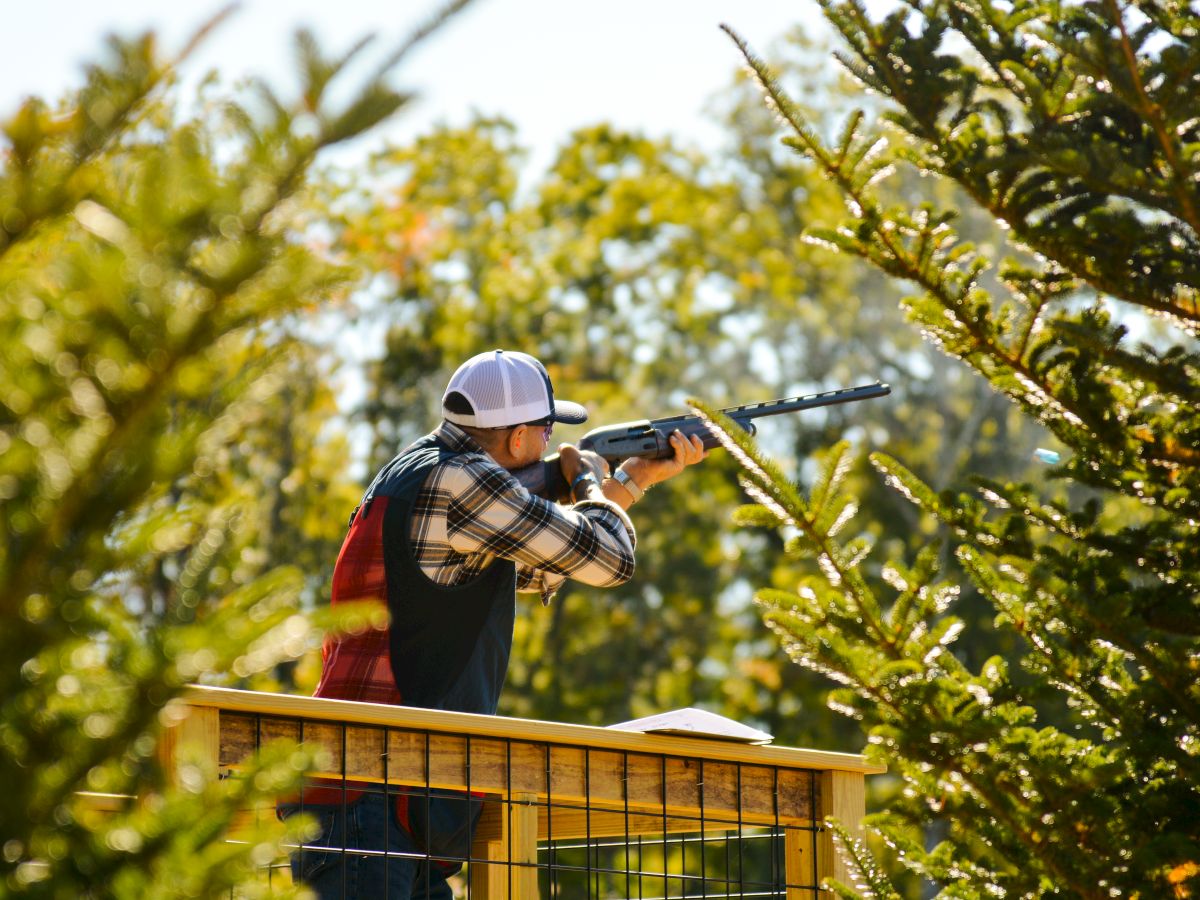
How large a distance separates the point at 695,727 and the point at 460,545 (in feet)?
2.63

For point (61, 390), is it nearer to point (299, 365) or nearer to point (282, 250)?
point (282, 250)

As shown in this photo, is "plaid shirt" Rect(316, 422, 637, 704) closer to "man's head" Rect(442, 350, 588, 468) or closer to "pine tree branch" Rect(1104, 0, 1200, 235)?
"man's head" Rect(442, 350, 588, 468)

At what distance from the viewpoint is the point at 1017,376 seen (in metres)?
3.15

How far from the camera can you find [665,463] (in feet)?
17.5

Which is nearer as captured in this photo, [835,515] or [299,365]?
[835,515]

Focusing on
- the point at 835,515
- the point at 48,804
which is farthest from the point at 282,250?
the point at 835,515

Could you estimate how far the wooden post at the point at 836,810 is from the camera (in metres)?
3.85

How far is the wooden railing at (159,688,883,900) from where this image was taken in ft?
9.78

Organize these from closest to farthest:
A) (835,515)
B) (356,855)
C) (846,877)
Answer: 1. (835,515)
2. (356,855)
3. (846,877)

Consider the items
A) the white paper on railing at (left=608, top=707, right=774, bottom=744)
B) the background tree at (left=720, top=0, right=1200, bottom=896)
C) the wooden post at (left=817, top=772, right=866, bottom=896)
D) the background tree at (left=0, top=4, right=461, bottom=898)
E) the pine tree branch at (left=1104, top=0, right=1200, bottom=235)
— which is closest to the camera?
the background tree at (left=0, top=4, right=461, bottom=898)

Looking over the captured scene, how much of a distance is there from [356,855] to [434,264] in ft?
55.2

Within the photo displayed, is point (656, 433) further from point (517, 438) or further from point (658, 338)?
point (658, 338)

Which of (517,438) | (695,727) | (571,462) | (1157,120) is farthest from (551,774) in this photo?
(1157,120)

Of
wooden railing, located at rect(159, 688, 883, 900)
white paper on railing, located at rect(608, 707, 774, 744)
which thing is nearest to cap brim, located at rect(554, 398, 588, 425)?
wooden railing, located at rect(159, 688, 883, 900)
